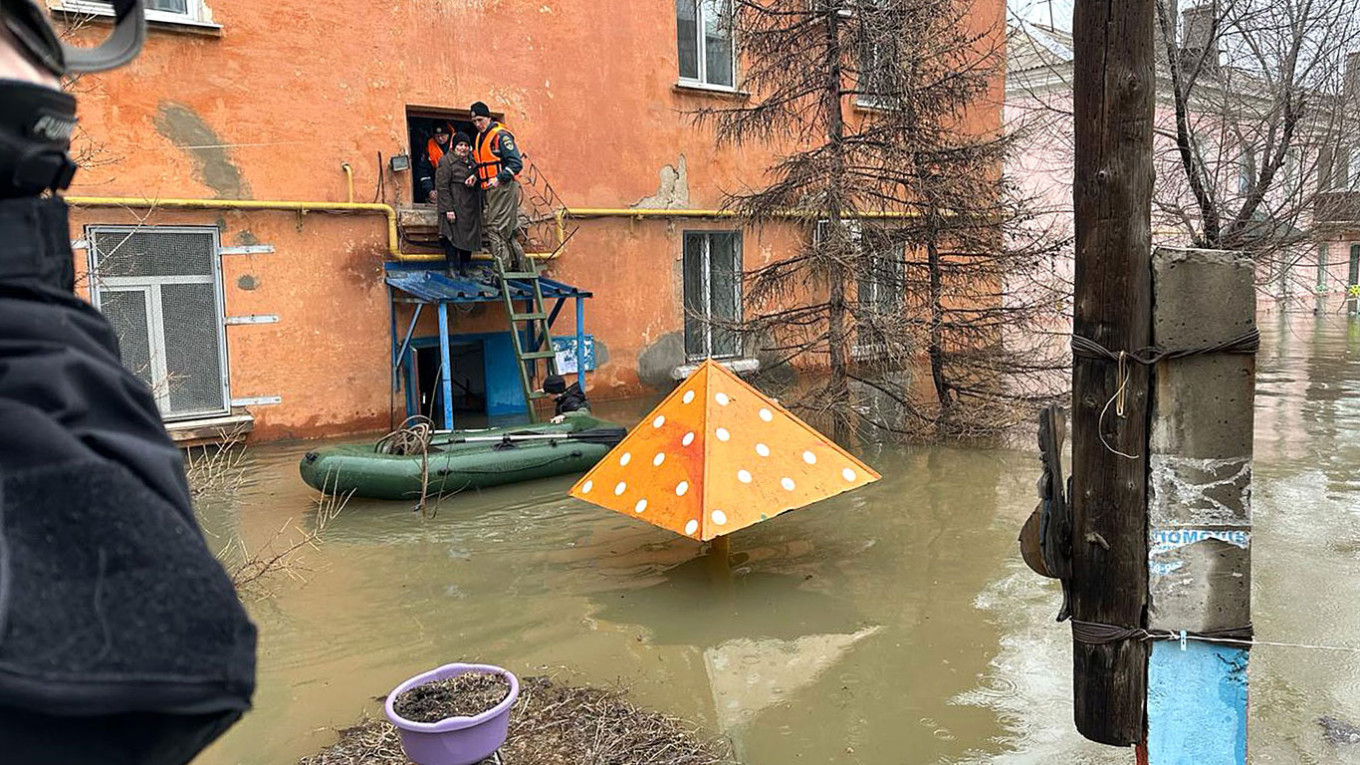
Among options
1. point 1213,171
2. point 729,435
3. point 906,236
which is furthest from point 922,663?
point 1213,171

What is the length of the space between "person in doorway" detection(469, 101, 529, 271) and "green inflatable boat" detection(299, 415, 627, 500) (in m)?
2.52

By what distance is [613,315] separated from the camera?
42.5 ft

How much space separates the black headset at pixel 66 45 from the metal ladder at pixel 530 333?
905 cm

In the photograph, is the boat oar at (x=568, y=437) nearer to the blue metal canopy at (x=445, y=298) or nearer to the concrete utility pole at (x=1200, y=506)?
the blue metal canopy at (x=445, y=298)

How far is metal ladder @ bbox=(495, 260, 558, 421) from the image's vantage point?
34.5 ft

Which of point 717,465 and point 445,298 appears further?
point 445,298

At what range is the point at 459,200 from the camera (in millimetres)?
10742

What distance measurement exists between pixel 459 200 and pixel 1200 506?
9065mm

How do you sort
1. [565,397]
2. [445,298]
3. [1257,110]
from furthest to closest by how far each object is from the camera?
[565,397]
[445,298]
[1257,110]

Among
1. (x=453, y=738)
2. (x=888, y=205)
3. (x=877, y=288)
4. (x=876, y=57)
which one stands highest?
(x=876, y=57)

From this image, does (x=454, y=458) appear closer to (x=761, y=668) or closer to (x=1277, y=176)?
(x=761, y=668)

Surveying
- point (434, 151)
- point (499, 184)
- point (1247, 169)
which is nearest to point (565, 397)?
point (499, 184)

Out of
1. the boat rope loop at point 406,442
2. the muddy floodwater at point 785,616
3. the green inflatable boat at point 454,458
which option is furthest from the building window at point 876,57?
the boat rope loop at point 406,442

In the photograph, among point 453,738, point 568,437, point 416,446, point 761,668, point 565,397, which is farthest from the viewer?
point 565,397
